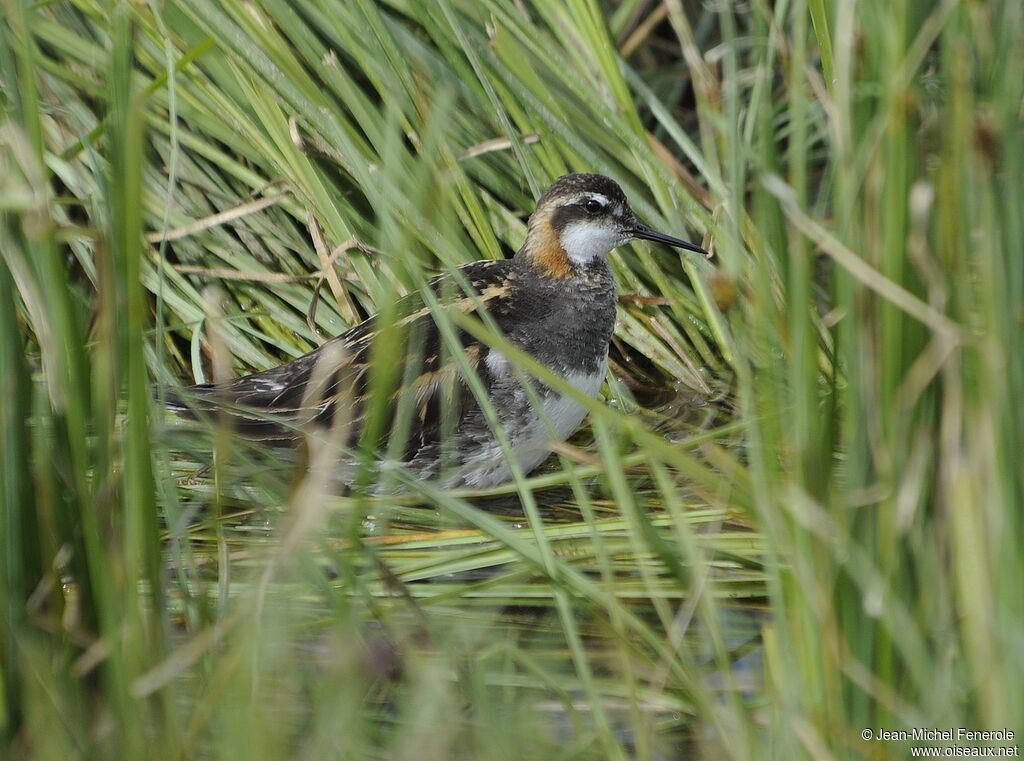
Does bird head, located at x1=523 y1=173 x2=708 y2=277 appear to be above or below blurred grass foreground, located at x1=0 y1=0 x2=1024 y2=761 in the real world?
above

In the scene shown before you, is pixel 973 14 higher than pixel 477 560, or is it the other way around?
pixel 973 14

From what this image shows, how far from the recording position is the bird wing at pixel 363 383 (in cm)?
407

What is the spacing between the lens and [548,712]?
2785 mm

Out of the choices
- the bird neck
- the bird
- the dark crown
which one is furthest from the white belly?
the dark crown

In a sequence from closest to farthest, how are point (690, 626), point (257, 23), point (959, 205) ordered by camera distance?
point (959, 205) < point (690, 626) < point (257, 23)

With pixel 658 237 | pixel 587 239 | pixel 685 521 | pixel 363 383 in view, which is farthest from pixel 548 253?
pixel 685 521

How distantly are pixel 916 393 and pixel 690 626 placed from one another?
1226 millimetres

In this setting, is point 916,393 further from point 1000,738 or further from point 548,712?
point 548,712

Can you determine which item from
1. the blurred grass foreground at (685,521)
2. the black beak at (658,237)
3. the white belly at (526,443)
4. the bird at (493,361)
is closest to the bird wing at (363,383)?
the bird at (493,361)

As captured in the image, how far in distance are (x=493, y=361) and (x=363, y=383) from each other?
41cm

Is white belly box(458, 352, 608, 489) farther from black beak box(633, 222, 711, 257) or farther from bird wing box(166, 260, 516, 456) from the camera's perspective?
black beak box(633, 222, 711, 257)

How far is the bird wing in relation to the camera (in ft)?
13.4

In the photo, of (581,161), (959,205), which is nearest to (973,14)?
(959,205)

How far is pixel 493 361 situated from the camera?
4.17m
